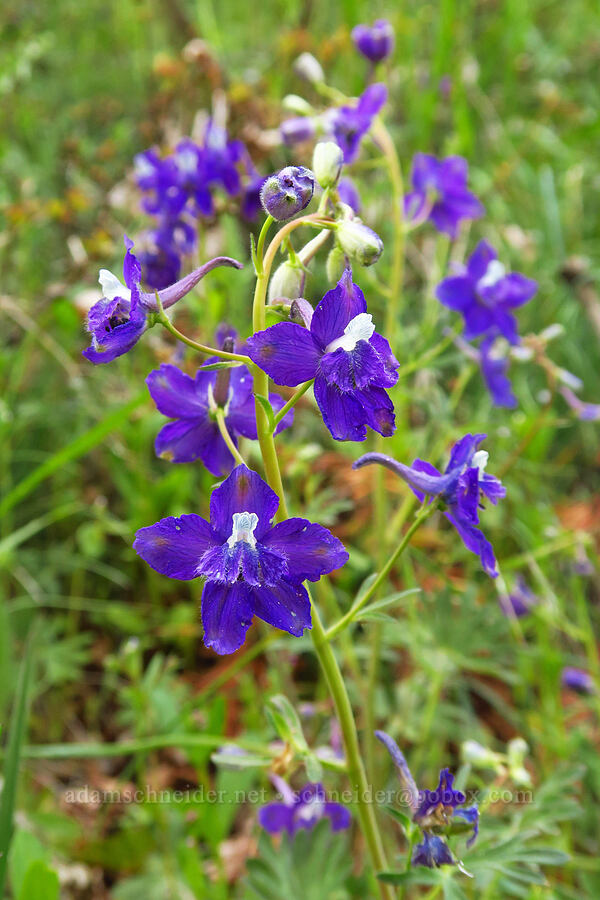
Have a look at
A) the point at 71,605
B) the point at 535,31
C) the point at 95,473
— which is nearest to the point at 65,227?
the point at 95,473

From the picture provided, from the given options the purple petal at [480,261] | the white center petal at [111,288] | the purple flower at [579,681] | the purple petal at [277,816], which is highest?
the white center petal at [111,288]

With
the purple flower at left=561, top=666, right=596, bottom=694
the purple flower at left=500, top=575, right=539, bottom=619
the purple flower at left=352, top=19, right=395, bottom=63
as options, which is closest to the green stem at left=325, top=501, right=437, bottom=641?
the purple flower at left=500, top=575, right=539, bottom=619

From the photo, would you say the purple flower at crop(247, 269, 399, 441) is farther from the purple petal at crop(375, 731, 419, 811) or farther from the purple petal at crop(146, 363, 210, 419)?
the purple petal at crop(375, 731, 419, 811)

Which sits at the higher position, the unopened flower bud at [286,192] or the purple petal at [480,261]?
the unopened flower bud at [286,192]

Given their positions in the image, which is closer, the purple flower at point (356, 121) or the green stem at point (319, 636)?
the green stem at point (319, 636)

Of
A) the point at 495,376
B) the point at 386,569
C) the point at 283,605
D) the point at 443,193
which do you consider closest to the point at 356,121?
the point at 443,193

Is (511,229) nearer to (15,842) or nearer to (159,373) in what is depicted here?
(159,373)

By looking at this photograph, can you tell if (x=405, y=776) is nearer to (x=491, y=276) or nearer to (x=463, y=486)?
(x=463, y=486)

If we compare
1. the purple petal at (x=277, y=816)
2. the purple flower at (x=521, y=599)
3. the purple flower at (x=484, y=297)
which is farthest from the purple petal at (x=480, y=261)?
the purple petal at (x=277, y=816)

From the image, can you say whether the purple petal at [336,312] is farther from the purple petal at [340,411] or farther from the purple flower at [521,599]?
the purple flower at [521,599]
